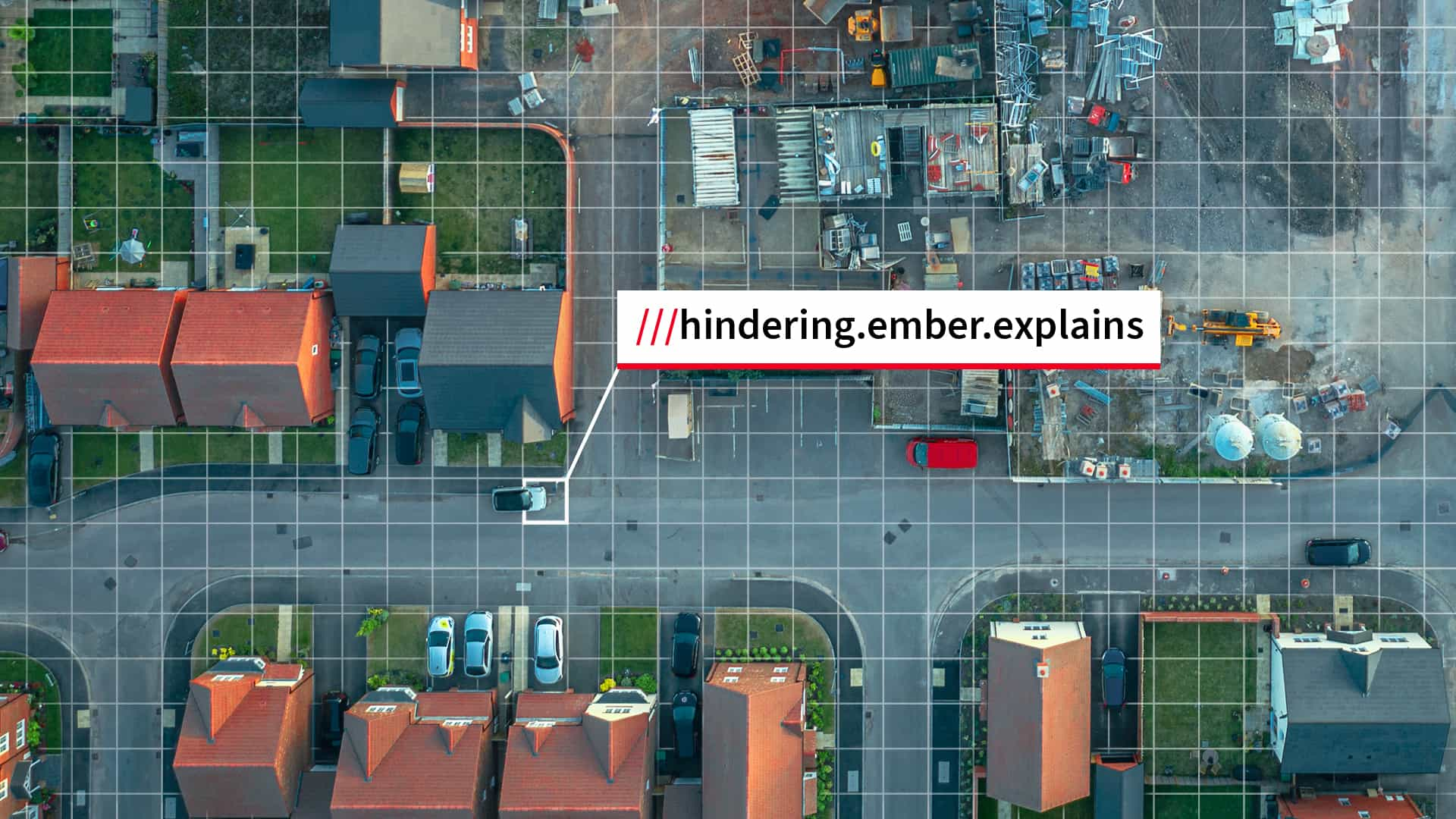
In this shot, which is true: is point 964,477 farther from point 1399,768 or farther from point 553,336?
point 1399,768

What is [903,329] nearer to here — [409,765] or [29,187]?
[409,765]

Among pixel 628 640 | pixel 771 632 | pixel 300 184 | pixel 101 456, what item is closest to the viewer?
pixel 300 184

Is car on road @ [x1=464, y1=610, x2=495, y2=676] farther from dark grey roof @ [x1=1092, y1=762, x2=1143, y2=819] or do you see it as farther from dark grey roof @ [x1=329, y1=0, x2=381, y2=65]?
dark grey roof @ [x1=1092, y1=762, x2=1143, y2=819]

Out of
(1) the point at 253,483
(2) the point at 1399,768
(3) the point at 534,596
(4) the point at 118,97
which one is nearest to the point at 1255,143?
(2) the point at 1399,768

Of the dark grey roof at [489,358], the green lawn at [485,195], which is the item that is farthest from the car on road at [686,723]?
the green lawn at [485,195]

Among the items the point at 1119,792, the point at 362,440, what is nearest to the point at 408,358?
the point at 362,440

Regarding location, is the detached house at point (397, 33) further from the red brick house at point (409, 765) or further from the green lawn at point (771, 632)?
the red brick house at point (409, 765)

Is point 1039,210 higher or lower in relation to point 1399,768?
higher
